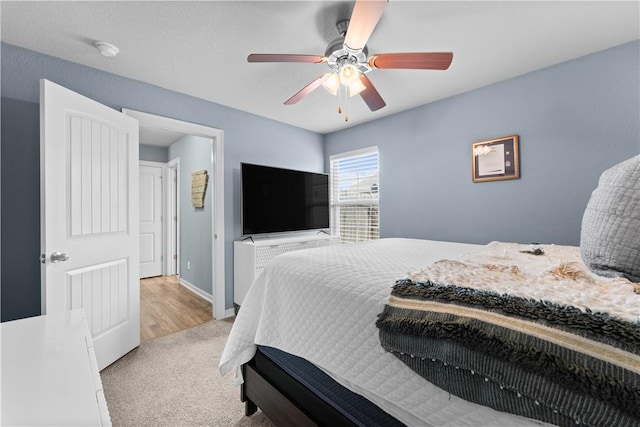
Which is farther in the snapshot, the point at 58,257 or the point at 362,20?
the point at 58,257

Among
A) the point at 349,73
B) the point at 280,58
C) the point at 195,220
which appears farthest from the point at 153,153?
the point at 349,73

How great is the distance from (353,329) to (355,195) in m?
3.15

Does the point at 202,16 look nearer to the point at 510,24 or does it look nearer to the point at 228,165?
the point at 228,165

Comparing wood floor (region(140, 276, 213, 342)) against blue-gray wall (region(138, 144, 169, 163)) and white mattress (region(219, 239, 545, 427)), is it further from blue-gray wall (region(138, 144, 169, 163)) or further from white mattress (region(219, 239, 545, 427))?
blue-gray wall (region(138, 144, 169, 163))

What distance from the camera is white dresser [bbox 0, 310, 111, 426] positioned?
1.95ft

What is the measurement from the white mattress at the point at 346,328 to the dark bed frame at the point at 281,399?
9cm

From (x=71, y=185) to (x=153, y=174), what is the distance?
3429mm

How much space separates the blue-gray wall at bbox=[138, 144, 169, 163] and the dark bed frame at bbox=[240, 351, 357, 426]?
15.2ft

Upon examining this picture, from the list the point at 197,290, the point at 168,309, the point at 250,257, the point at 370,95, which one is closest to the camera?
the point at 370,95

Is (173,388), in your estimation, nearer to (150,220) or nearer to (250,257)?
Result: (250,257)

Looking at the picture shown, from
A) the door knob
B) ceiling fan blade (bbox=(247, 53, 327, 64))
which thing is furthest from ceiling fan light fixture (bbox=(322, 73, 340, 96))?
the door knob

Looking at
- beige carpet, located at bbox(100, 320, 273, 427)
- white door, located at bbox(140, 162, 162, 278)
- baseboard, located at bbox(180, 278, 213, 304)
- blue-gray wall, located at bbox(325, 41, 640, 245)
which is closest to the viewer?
beige carpet, located at bbox(100, 320, 273, 427)

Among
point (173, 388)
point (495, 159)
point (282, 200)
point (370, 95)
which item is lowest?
point (173, 388)

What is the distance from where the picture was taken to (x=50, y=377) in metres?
0.72
